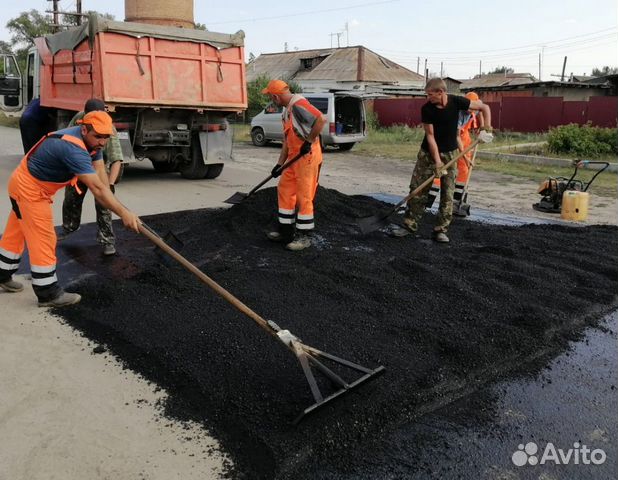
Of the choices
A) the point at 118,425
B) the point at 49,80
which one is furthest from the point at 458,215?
the point at 49,80

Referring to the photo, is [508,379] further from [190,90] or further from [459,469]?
[190,90]

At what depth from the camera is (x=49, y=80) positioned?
949cm

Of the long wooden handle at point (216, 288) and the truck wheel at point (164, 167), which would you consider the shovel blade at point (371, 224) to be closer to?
the long wooden handle at point (216, 288)

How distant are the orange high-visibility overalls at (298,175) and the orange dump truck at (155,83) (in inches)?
148

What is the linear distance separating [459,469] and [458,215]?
5.08m

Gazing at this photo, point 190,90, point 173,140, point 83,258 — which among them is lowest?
point 83,258

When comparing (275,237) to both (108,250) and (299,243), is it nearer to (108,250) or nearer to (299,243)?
(299,243)

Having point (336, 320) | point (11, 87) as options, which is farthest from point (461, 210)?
point (11, 87)

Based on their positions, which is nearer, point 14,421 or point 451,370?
point 14,421

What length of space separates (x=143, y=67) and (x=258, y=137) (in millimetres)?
9462

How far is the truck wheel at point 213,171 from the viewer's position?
10008 millimetres

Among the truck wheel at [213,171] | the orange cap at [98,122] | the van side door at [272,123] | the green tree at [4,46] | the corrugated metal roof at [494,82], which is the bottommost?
the truck wheel at [213,171]

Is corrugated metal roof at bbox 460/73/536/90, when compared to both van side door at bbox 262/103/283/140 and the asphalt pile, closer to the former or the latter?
van side door at bbox 262/103/283/140

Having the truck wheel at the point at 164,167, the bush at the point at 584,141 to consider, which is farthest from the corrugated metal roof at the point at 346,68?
the truck wheel at the point at 164,167
